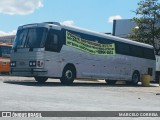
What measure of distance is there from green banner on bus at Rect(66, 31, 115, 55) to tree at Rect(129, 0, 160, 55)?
16.6m

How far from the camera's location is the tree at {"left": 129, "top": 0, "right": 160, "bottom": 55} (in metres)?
40.2

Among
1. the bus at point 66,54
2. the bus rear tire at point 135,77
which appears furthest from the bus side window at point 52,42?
the bus rear tire at point 135,77

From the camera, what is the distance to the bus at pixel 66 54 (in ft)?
62.0

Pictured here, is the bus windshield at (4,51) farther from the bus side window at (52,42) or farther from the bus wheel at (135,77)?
the bus side window at (52,42)

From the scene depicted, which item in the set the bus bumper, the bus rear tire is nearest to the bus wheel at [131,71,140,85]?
the bus rear tire

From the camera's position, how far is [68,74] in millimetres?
20203

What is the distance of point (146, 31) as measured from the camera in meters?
41.6

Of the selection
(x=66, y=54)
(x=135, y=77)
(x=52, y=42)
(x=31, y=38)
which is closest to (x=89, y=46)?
(x=66, y=54)

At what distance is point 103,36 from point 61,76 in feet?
16.3

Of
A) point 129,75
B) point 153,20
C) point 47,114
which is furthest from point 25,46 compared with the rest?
point 153,20

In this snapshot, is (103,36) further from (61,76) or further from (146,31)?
(146,31)

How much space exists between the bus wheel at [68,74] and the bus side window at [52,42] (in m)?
1.38

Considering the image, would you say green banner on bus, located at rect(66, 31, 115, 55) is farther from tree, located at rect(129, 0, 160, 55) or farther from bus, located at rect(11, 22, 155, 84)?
tree, located at rect(129, 0, 160, 55)

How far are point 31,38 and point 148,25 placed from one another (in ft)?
79.6
